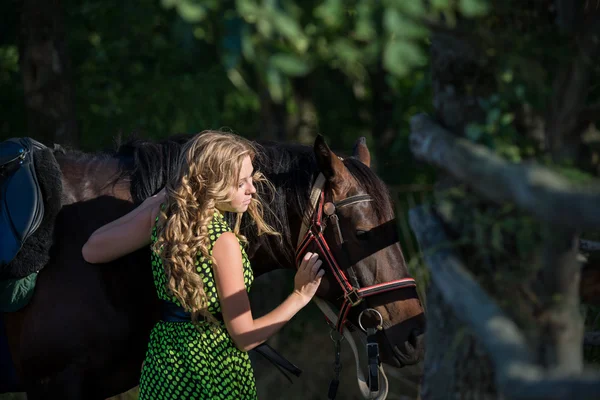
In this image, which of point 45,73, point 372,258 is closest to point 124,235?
point 372,258

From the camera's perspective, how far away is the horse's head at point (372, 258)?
300cm

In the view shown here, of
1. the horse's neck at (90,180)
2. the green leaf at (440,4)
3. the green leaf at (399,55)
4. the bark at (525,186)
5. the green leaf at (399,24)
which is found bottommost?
the horse's neck at (90,180)

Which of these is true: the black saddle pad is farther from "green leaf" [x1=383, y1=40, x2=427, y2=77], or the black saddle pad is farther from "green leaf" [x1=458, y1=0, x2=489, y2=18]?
"green leaf" [x1=458, y1=0, x2=489, y2=18]

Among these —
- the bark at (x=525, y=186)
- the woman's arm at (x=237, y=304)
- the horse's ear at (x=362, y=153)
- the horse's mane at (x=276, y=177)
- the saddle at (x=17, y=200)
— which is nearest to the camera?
the bark at (x=525, y=186)

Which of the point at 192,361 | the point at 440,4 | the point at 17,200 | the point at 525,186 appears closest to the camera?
the point at 525,186

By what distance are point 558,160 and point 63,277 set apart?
1934mm

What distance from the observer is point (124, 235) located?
272 cm

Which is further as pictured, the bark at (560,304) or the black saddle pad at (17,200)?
the black saddle pad at (17,200)

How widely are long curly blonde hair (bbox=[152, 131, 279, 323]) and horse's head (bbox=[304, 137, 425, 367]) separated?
19.8 inches

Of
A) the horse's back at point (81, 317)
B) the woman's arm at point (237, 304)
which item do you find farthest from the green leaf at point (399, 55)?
the horse's back at point (81, 317)

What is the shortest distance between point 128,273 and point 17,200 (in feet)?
1.69

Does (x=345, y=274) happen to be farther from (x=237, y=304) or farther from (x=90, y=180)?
(x=90, y=180)

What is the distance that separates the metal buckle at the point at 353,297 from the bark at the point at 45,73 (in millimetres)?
3153

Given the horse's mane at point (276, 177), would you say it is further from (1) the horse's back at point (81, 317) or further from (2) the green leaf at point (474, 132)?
(2) the green leaf at point (474, 132)
